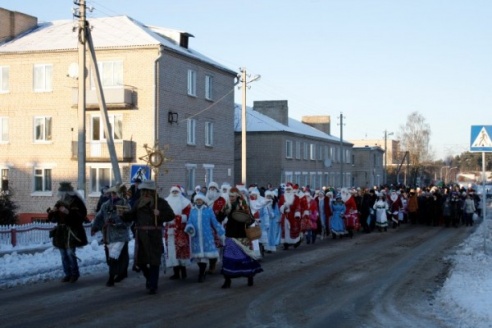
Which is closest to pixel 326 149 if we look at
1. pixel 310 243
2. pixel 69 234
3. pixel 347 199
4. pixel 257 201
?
pixel 347 199

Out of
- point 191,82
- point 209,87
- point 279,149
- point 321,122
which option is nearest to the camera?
point 191,82

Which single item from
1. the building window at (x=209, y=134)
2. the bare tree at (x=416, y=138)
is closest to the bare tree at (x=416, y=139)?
the bare tree at (x=416, y=138)

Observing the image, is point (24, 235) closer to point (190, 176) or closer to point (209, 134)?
point (190, 176)

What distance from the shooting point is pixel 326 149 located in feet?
217

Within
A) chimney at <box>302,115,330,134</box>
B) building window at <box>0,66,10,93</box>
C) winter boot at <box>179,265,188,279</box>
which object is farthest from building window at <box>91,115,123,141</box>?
chimney at <box>302,115,330,134</box>

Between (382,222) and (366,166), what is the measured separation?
172 ft

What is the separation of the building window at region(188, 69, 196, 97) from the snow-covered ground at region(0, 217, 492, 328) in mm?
21146

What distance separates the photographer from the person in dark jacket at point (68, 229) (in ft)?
44.1

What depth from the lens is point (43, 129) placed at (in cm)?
3800

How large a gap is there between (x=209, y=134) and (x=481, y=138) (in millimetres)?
25706

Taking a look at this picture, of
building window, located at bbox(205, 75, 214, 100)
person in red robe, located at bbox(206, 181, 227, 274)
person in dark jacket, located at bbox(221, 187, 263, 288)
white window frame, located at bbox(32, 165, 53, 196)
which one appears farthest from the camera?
building window, located at bbox(205, 75, 214, 100)

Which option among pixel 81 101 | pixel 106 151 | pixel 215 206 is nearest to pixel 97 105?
pixel 106 151

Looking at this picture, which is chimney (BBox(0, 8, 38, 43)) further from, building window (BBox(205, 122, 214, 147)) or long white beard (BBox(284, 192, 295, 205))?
long white beard (BBox(284, 192, 295, 205))

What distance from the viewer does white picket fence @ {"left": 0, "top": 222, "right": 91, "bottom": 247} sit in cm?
1777
